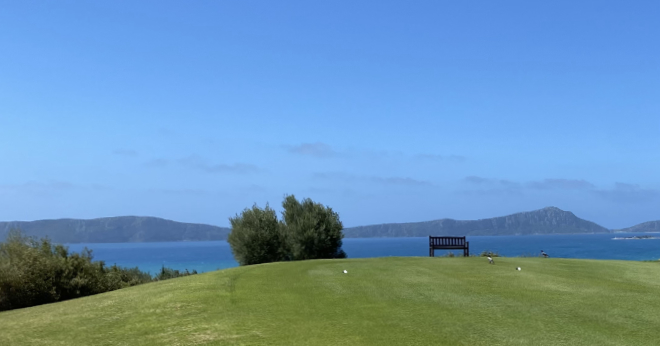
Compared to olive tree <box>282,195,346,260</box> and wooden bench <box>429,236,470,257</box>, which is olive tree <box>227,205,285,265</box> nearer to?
olive tree <box>282,195,346,260</box>

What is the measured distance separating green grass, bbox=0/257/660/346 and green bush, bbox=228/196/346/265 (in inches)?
926

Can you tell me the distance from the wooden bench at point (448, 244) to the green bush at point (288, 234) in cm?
864

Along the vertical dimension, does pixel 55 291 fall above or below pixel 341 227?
below

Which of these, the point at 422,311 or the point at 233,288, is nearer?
the point at 422,311

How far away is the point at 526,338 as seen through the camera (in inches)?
431

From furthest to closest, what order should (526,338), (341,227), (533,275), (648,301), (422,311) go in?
(341,227)
(533,275)
(648,301)
(422,311)
(526,338)

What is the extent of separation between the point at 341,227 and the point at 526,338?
3844 centimetres

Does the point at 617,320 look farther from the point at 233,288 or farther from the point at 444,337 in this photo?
the point at 233,288

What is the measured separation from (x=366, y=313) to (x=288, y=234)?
114 feet

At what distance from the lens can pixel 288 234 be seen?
4788cm

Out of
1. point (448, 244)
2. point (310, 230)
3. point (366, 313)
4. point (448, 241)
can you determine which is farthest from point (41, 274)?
point (448, 241)

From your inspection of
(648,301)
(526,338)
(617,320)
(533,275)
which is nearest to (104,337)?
(526,338)

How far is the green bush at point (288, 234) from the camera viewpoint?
44.6m

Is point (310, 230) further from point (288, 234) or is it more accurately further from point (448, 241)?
point (448, 241)
